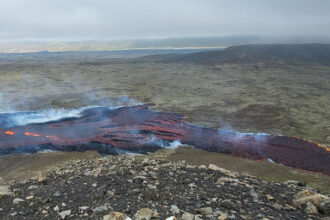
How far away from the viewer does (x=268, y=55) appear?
6112 inches

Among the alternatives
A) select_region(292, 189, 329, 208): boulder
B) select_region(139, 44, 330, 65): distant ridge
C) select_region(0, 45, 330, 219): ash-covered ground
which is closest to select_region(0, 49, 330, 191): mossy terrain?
select_region(0, 45, 330, 219): ash-covered ground

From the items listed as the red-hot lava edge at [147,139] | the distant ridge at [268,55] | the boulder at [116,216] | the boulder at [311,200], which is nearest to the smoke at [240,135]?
the red-hot lava edge at [147,139]

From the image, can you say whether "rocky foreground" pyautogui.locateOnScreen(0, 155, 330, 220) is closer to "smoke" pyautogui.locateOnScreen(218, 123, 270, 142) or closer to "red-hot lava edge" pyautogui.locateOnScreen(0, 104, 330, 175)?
"red-hot lava edge" pyautogui.locateOnScreen(0, 104, 330, 175)

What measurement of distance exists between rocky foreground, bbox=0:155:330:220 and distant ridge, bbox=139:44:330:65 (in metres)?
138

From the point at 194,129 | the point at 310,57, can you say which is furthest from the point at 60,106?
the point at 310,57

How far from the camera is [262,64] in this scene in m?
138

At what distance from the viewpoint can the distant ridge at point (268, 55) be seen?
148 meters

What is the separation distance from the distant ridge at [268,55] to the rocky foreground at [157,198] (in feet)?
452

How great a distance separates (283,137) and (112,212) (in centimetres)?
3196

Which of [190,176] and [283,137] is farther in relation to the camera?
[283,137]

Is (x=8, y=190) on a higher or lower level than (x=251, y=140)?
higher

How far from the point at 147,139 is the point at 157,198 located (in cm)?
2209

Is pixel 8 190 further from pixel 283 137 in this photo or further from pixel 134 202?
pixel 283 137

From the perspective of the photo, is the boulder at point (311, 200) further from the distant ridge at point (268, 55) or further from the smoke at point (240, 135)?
the distant ridge at point (268, 55)
